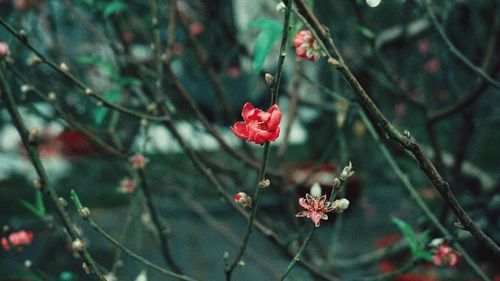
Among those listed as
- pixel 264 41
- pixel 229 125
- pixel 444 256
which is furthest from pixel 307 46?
pixel 229 125

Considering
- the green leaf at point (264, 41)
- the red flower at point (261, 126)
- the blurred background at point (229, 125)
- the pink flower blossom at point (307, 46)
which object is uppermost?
the blurred background at point (229, 125)

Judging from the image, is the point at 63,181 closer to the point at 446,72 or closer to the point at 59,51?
the point at 59,51

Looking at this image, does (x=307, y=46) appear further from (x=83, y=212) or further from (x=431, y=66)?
(x=431, y=66)

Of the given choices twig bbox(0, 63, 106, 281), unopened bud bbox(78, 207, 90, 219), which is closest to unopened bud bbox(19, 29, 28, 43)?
twig bbox(0, 63, 106, 281)

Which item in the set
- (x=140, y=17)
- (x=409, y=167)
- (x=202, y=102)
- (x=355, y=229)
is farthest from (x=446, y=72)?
(x=202, y=102)

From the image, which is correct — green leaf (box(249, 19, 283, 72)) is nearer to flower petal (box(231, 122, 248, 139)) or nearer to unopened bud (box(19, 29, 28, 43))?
flower petal (box(231, 122, 248, 139))

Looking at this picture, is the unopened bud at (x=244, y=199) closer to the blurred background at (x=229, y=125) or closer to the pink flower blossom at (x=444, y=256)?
the blurred background at (x=229, y=125)

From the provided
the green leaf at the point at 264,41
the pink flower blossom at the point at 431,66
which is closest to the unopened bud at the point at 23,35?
the green leaf at the point at 264,41
